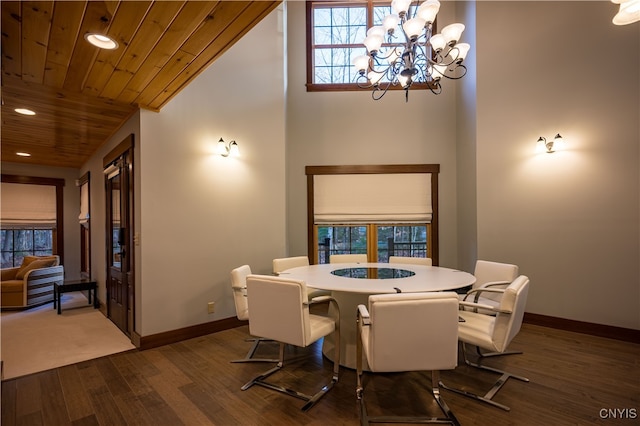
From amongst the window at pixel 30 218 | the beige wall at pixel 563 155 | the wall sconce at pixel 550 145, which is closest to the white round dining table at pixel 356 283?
the beige wall at pixel 563 155

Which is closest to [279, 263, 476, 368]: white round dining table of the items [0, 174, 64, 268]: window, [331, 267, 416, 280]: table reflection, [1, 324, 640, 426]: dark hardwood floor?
[331, 267, 416, 280]: table reflection

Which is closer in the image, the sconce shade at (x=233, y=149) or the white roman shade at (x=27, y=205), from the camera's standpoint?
the sconce shade at (x=233, y=149)

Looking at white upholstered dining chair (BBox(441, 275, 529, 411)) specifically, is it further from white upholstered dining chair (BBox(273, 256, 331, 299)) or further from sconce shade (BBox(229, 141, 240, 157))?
sconce shade (BBox(229, 141, 240, 157))

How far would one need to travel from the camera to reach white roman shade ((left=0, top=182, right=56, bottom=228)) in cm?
566

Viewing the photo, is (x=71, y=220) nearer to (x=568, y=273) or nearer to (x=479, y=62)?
(x=479, y=62)

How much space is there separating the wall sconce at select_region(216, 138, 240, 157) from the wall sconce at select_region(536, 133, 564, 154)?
3663mm

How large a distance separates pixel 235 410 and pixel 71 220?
627 cm

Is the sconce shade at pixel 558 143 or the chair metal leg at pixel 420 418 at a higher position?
the sconce shade at pixel 558 143

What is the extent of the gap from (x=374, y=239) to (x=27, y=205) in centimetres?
649

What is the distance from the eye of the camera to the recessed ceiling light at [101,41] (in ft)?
6.38

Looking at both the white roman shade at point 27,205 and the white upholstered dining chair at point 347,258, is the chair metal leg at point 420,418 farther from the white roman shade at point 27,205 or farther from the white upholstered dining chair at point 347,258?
the white roman shade at point 27,205

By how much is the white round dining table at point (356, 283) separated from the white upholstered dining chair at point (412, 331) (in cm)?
46

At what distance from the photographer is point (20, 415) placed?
2064 mm

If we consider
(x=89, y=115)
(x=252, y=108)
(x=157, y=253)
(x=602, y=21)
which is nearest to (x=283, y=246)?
(x=157, y=253)
